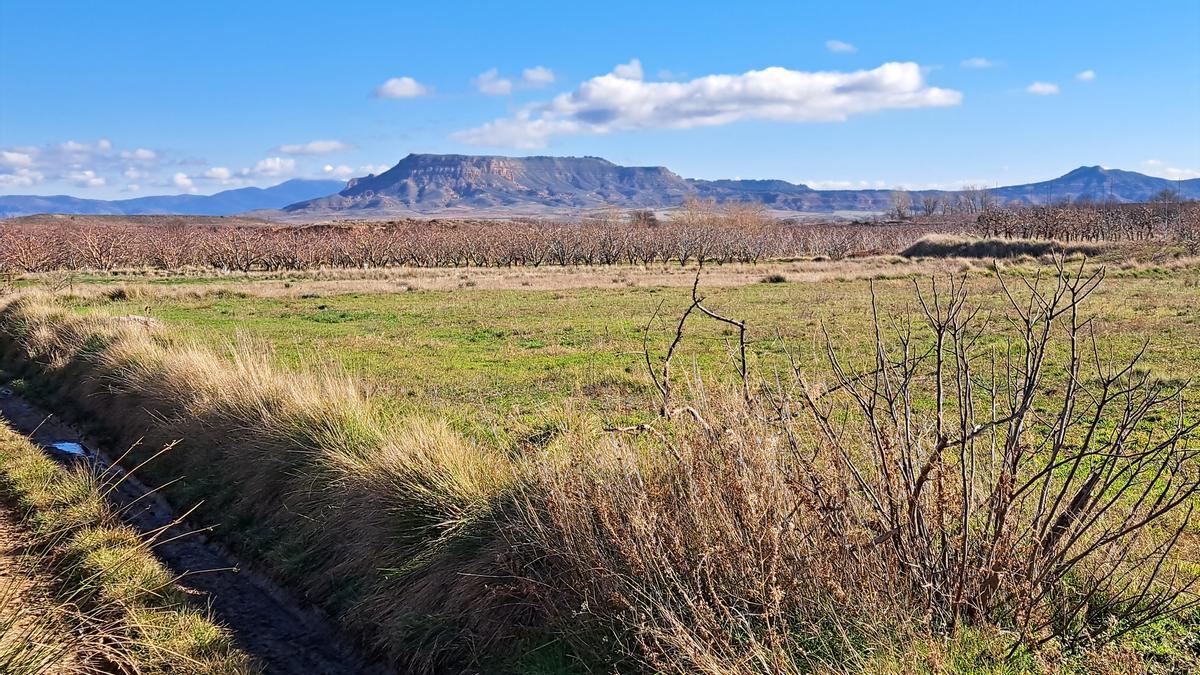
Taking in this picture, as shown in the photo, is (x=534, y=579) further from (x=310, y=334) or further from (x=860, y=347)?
(x=310, y=334)

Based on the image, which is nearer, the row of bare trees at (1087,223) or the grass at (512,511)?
the grass at (512,511)

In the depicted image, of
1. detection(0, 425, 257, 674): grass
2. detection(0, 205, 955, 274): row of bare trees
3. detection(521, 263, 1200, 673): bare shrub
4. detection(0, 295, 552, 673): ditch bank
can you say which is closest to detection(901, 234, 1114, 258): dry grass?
detection(0, 205, 955, 274): row of bare trees

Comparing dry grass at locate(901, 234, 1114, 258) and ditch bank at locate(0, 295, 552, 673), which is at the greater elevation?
dry grass at locate(901, 234, 1114, 258)

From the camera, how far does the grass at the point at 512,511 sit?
389 centimetres

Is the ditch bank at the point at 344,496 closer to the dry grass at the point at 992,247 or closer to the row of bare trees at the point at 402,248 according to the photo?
the row of bare trees at the point at 402,248

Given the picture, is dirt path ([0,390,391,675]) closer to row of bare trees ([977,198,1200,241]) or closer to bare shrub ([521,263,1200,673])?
bare shrub ([521,263,1200,673])

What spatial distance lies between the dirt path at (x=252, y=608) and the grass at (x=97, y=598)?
0.21m

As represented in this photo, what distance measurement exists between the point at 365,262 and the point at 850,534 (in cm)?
6424

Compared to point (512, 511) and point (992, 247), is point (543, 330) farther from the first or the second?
point (992, 247)

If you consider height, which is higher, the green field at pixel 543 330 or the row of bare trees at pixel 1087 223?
the row of bare trees at pixel 1087 223

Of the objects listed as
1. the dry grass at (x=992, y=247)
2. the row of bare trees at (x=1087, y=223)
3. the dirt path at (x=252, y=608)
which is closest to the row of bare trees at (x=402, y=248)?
the row of bare trees at (x=1087, y=223)

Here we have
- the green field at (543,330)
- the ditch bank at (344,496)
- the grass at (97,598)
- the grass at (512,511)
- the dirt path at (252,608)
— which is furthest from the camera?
the green field at (543,330)

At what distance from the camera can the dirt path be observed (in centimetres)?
562

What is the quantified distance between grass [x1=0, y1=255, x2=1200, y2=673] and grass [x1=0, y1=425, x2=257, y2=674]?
85 centimetres
